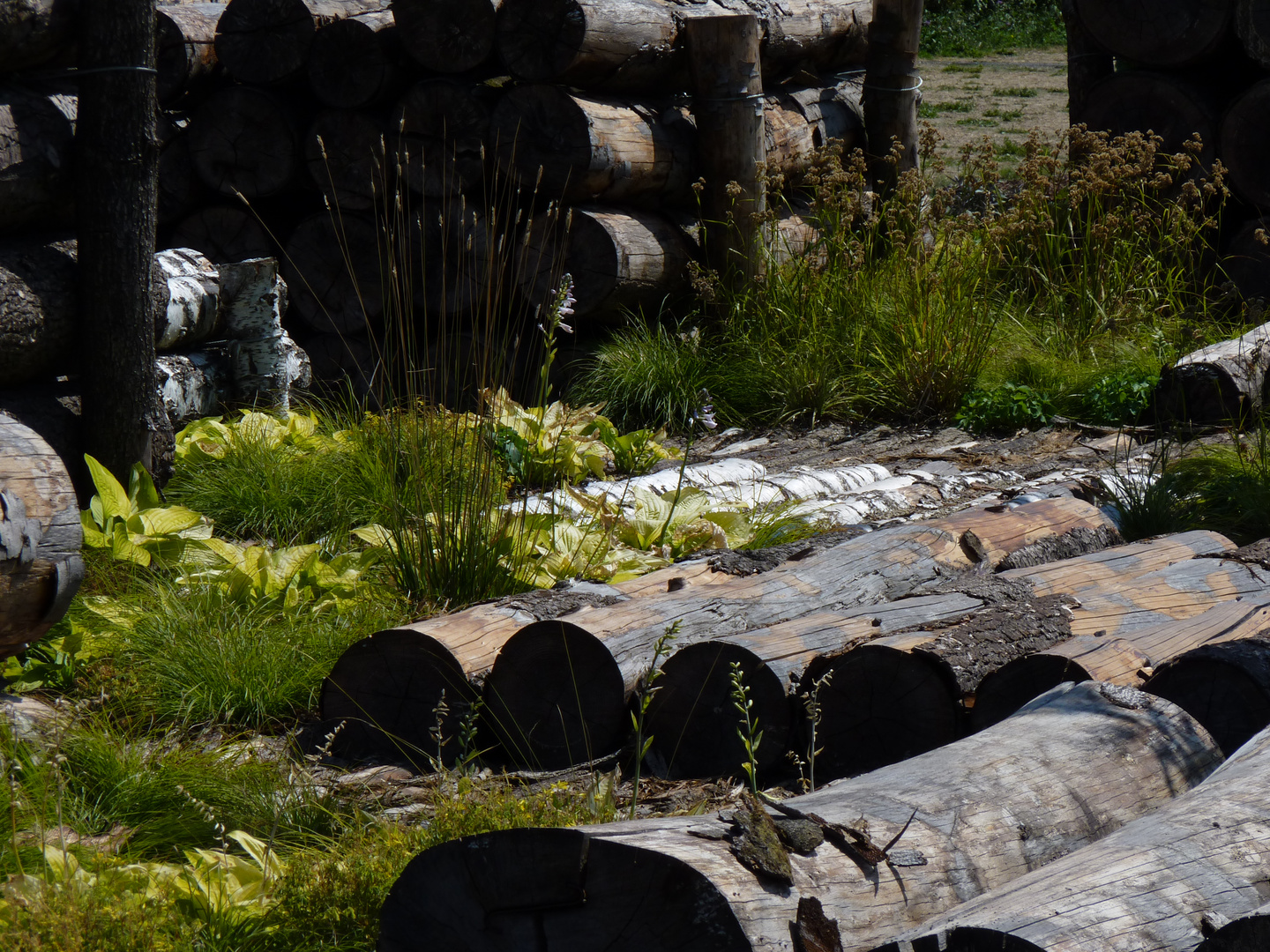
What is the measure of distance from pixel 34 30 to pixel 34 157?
1.35 feet

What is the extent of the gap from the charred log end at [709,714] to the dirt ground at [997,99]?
9.53m

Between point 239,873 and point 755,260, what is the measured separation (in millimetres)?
5213

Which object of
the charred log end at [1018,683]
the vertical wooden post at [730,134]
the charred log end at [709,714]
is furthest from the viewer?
the vertical wooden post at [730,134]

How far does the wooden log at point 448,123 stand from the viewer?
20.3ft

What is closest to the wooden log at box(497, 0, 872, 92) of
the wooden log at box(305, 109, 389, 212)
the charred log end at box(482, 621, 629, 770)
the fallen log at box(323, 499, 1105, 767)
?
the wooden log at box(305, 109, 389, 212)

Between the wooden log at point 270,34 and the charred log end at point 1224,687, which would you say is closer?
the charred log end at point 1224,687

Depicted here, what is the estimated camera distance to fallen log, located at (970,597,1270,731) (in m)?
2.62

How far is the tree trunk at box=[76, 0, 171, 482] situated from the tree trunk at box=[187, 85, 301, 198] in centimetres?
226

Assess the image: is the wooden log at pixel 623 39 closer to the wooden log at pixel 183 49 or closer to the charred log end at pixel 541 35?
the charred log end at pixel 541 35

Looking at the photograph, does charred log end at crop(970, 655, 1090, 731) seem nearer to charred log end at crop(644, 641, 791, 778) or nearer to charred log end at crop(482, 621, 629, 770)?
charred log end at crop(644, 641, 791, 778)

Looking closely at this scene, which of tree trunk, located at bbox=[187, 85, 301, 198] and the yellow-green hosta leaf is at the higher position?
tree trunk, located at bbox=[187, 85, 301, 198]

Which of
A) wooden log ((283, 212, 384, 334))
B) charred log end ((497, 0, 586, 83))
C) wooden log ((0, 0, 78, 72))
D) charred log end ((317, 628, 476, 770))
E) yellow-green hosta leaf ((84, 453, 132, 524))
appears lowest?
charred log end ((317, 628, 476, 770))

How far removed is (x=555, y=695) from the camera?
116 inches

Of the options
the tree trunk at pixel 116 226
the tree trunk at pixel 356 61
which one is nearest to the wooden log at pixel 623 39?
the tree trunk at pixel 356 61
